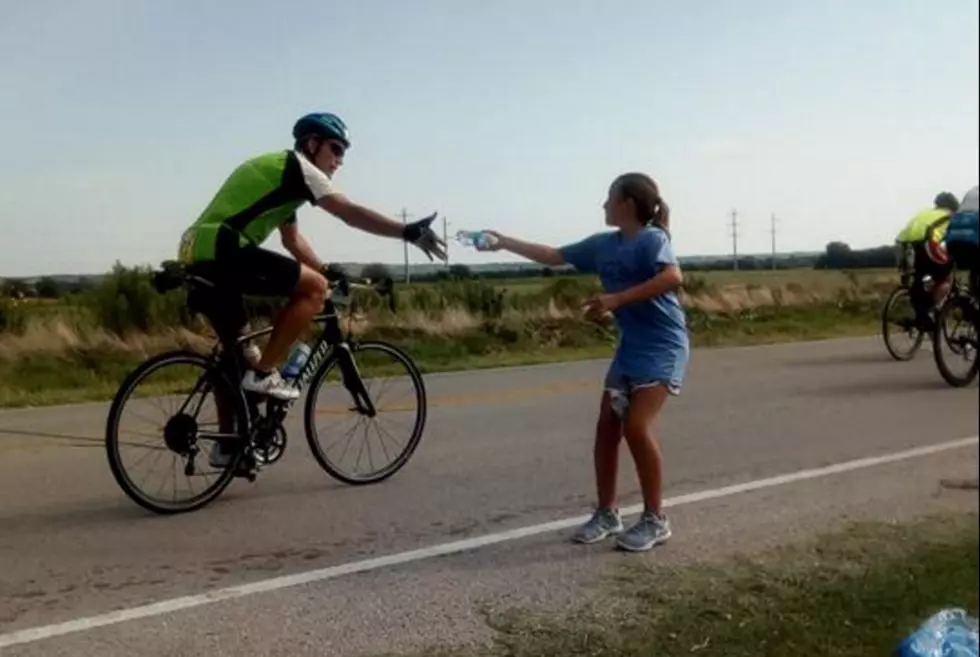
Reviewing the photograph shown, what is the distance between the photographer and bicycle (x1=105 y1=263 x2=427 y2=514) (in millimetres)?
2027

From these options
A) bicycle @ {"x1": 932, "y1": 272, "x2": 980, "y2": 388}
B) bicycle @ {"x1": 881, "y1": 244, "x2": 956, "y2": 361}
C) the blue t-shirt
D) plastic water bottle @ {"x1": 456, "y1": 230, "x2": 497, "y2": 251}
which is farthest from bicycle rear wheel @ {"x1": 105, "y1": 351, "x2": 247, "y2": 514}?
bicycle @ {"x1": 932, "y1": 272, "x2": 980, "y2": 388}

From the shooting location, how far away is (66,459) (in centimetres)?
224

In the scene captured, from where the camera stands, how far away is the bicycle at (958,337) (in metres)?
4.04

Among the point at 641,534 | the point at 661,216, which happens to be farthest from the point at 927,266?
the point at 661,216

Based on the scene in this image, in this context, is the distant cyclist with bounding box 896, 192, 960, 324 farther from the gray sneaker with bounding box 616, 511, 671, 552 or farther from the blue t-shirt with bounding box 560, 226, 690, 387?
the gray sneaker with bounding box 616, 511, 671, 552

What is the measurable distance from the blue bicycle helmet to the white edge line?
0.89 m

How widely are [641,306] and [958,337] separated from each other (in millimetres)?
2455

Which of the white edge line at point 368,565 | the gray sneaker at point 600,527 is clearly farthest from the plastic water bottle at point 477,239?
the gray sneaker at point 600,527

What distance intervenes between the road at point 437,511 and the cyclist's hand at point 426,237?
1.88ft

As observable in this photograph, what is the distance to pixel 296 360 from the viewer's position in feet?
8.34

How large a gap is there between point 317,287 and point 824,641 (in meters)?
1.39

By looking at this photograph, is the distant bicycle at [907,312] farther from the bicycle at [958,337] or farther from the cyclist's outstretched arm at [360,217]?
the cyclist's outstretched arm at [360,217]

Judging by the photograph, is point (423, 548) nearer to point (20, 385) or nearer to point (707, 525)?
point (707, 525)

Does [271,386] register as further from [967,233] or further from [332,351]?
[967,233]
